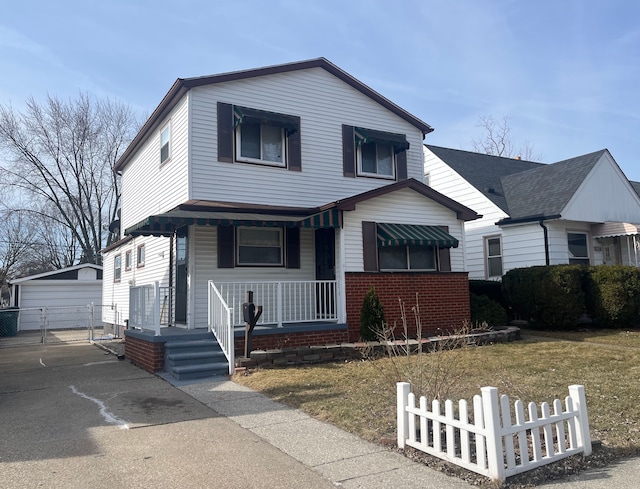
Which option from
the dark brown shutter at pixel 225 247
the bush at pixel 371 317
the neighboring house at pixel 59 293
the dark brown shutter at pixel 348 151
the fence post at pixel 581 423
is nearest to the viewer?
the fence post at pixel 581 423

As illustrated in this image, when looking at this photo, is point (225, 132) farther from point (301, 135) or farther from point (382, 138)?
point (382, 138)

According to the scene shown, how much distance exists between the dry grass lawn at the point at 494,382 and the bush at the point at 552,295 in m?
1.79

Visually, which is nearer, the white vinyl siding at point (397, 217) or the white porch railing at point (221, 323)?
the white porch railing at point (221, 323)

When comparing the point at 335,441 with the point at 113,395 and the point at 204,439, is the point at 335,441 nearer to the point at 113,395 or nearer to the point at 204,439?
the point at 204,439

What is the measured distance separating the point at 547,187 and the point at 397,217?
7498 millimetres

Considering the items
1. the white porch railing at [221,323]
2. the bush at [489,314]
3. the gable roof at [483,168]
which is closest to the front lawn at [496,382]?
the white porch railing at [221,323]

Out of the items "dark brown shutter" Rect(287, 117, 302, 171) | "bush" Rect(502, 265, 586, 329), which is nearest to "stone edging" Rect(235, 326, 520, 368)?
"bush" Rect(502, 265, 586, 329)

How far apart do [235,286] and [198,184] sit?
99.9 inches

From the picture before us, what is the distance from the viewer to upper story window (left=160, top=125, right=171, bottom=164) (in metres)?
13.3

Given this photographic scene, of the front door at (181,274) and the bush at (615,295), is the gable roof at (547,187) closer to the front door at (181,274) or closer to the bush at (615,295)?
the bush at (615,295)

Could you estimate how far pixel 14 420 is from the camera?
649 cm

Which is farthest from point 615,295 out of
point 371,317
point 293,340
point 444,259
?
point 293,340

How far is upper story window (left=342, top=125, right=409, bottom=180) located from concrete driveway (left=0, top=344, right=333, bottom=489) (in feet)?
25.7

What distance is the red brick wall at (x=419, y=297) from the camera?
11.2m
